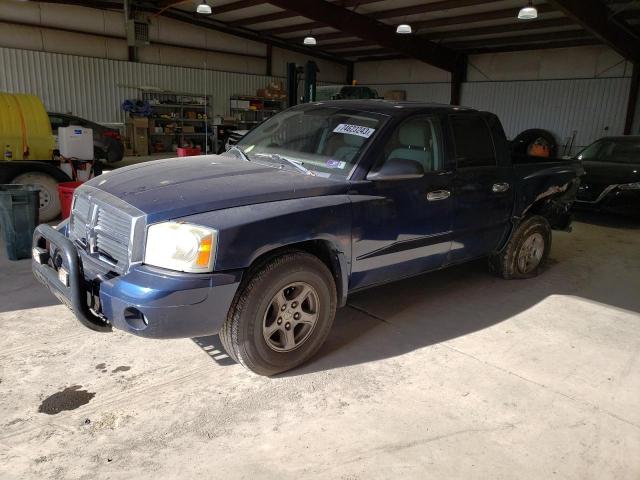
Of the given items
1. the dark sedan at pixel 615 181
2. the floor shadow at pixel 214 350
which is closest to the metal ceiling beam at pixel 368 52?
the dark sedan at pixel 615 181

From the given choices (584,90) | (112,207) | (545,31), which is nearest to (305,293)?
(112,207)

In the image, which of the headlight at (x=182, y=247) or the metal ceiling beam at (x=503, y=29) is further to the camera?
the metal ceiling beam at (x=503, y=29)

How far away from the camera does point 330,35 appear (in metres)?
17.8

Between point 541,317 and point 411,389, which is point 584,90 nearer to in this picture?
point 541,317

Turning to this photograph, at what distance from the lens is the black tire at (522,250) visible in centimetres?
488

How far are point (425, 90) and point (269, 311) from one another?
1850 cm

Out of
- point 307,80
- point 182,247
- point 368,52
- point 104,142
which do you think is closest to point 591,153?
point 307,80

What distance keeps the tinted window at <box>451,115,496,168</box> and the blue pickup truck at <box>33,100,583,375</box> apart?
0.01m

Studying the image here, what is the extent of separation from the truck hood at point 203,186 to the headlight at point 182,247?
81 mm

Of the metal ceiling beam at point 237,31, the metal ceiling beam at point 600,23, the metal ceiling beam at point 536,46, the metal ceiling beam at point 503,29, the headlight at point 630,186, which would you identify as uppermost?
the metal ceiling beam at point 237,31

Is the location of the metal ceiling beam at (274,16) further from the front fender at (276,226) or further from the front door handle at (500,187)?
the front fender at (276,226)

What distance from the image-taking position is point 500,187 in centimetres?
434

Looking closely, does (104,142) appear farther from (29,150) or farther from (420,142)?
(420,142)

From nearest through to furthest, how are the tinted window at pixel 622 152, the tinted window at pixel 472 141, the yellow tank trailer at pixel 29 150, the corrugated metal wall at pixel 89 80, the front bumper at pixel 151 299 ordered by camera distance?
1. the front bumper at pixel 151 299
2. the tinted window at pixel 472 141
3. the yellow tank trailer at pixel 29 150
4. the tinted window at pixel 622 152
5. the corrugated metal wall at pixel 89 80
